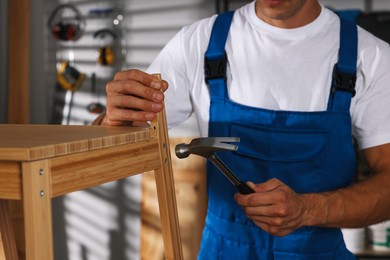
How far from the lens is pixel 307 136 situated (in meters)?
1.19

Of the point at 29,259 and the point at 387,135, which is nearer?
the point at 29,259

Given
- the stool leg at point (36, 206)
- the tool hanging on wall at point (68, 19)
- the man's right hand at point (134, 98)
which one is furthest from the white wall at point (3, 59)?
the stool leg at point (36, 206)

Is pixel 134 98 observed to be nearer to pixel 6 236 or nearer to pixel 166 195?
pixel 166 195

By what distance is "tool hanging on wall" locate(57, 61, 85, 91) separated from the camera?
269cm

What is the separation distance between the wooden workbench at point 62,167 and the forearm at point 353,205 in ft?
1.04

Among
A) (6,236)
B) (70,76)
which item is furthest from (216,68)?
(70,76)

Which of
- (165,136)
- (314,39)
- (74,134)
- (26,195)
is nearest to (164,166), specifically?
(165,136)

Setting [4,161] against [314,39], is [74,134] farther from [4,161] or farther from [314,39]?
[314,39]

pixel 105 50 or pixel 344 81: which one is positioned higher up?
pixel 105 50

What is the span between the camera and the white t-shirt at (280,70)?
3.97ft

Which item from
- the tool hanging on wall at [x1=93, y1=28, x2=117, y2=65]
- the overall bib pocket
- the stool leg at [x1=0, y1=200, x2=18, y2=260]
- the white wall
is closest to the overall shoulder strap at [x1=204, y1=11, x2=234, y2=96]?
the overall bib pocket

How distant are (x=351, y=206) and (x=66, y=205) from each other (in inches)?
75.9

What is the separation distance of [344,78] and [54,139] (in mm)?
706

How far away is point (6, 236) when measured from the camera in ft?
3.00
